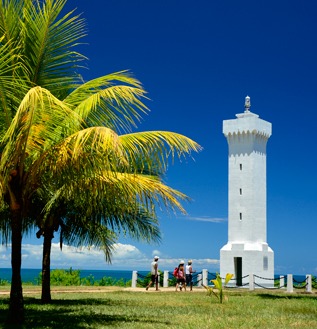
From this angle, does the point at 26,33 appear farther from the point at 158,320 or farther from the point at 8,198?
the point at 158,320

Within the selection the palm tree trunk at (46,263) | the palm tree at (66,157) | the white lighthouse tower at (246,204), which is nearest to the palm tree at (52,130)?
the palm tree at (66,157)

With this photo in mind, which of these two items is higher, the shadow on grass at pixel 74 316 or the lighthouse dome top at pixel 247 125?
the lighthouse dome top at pixel 247 125

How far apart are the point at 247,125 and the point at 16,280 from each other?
30578 mm

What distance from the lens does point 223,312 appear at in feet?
62.1

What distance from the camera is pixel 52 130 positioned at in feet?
47.3

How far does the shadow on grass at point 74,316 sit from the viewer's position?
48.2ft

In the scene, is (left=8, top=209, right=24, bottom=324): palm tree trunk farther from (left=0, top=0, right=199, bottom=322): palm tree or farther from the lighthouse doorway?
A: the lighthouse doorway

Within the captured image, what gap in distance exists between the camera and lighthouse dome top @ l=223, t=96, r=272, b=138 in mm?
43312

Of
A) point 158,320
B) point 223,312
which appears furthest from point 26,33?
point 223,312

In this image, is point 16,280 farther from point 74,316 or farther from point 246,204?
point 246,204

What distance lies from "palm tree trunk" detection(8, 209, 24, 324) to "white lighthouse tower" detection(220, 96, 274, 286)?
94.3 feet

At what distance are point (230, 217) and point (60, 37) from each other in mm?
29887

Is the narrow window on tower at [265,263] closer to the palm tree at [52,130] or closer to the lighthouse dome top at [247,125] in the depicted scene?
the lighthouse dome top at [247,125]

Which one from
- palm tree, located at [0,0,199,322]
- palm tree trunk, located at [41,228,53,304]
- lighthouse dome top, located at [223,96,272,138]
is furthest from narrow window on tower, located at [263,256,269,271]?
palm tree, located at [0,0,199,322]
